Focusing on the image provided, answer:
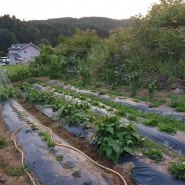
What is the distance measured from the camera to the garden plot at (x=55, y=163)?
323 centimetres

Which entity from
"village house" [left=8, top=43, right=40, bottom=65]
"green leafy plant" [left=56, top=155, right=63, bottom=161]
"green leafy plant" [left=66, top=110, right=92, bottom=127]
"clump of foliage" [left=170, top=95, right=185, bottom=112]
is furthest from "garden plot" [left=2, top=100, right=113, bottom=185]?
"village house" [left=8, top=43, right=40, bottom=65]

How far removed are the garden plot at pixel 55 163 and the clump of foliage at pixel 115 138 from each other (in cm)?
33

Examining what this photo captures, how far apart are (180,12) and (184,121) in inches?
192

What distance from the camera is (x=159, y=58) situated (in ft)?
31.0

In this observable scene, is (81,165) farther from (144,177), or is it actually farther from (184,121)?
(184,121)

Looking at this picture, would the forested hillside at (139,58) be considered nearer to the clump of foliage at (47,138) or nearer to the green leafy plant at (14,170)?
the clump of foliage at (47,138)

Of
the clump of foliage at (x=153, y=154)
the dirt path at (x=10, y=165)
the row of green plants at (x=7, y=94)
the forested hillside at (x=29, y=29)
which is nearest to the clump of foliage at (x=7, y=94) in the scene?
the row of green plants at (x=7, y=94)

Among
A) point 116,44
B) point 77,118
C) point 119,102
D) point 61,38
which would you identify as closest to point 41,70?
point 61,38

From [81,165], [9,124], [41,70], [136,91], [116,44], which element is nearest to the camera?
[81,165]

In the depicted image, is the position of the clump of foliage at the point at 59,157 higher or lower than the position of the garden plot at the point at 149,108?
lower

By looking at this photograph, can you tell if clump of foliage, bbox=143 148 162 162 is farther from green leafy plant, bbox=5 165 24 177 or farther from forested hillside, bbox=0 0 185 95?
forested hillside, bbox=0 0 185 95

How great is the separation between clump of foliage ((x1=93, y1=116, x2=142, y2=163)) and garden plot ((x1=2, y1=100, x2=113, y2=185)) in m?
0.33

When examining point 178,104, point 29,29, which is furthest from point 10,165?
point 29,29

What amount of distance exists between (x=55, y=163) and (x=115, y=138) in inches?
37.4
